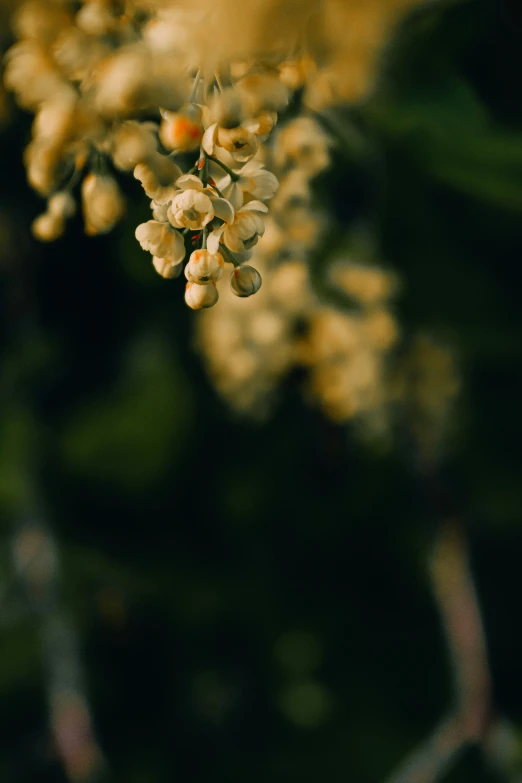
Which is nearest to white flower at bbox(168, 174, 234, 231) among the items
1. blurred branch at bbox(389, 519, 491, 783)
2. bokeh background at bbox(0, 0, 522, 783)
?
bokeh background at bbox(0, 0, 522, 783)

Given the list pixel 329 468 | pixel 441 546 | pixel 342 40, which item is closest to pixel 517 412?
pixel 441 546

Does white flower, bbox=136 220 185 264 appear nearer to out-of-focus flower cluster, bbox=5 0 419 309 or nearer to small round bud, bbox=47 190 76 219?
out-of-focus flower cluster, bbox=5 0 419 309

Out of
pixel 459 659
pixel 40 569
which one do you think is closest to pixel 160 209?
pixel 459 659

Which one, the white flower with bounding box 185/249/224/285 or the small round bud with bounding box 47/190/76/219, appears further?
the small round bud with bounding box 47/190/76/219

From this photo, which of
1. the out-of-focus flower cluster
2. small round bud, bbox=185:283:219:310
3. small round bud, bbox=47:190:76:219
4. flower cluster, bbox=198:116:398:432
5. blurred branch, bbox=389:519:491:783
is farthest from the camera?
blurred branch, bbox=389:519:491:783

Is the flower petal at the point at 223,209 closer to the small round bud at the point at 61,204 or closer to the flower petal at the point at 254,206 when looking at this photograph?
the flower petal at the point at 254,206

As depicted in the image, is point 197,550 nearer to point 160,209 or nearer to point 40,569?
point 40,569
